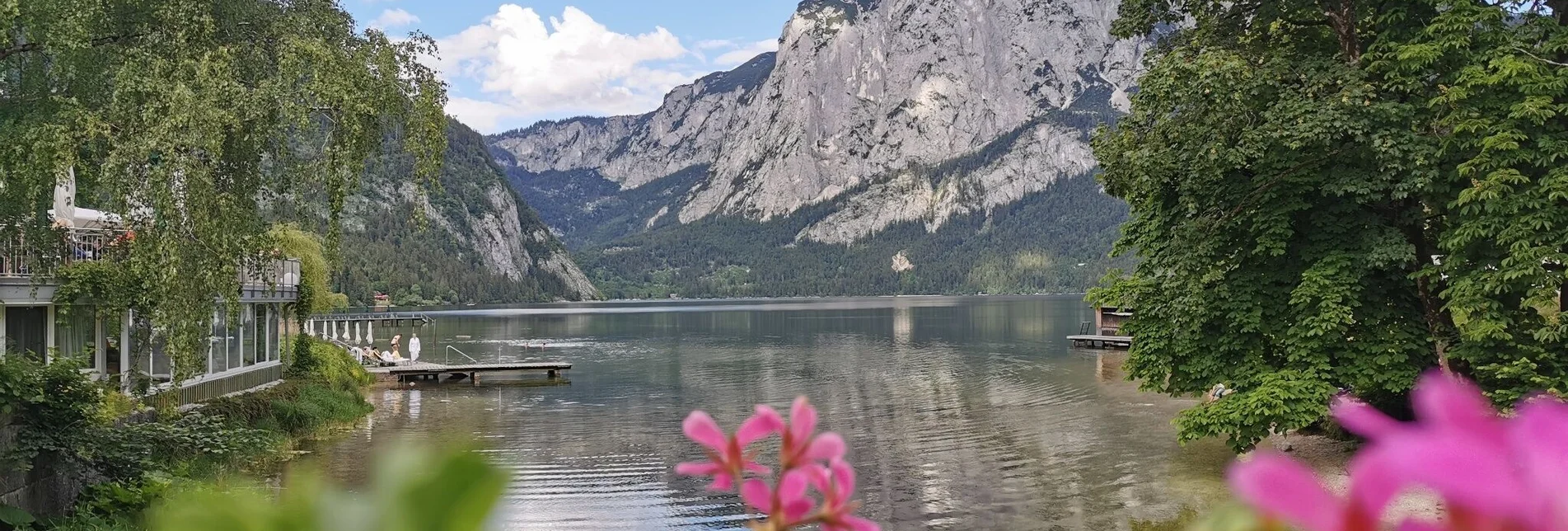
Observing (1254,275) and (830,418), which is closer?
(1254,275)

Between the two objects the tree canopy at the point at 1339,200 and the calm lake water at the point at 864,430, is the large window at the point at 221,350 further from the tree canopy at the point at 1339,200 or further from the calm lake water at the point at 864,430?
the tree canopy at the point at 1339,200

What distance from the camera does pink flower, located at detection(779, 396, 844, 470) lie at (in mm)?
819

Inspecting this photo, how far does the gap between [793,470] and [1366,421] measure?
0.45 metres

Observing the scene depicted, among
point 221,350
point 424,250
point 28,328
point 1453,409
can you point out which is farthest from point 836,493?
point 424,250

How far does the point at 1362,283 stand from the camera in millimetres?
15461

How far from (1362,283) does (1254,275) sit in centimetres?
150

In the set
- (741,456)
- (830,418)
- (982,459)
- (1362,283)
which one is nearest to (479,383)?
(830,418)

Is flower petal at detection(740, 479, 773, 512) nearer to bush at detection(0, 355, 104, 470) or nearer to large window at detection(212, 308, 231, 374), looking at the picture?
bush at detection(0, 355, 104, 470)

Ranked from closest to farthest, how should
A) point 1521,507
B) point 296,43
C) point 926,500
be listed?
point 1521,507 < point 296,43 < point 926,500

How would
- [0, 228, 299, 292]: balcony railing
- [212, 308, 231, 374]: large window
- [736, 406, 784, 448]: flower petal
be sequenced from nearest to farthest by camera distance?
[736, 406, 784, 448]: flower petal, [0, 228, 299, 292]: balcony railing, [212, 308, 231, 374]: large window

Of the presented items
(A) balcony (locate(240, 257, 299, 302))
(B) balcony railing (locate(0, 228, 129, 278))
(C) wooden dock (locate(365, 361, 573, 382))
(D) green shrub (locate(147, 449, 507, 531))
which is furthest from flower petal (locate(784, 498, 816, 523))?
(C) wooden dock (locate(365, 361, 573, 382))

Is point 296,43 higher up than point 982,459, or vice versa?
point 296,43

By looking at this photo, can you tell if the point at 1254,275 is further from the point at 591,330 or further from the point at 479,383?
the point at 591,330

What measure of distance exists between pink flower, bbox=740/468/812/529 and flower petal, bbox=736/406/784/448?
0.12ft
